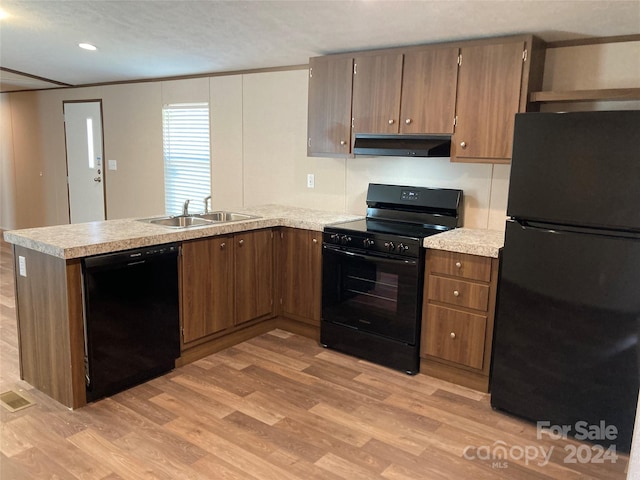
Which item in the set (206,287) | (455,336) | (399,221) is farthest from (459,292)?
(206,287)

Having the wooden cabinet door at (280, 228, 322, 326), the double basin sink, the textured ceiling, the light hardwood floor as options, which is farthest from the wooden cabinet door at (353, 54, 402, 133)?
the light hardwood floor

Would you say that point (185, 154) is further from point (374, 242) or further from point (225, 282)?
point (374, 242)

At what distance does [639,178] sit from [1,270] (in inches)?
235

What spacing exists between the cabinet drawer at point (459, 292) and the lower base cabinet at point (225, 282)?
1345mm

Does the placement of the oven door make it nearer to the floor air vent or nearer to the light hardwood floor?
the light hardwood floor

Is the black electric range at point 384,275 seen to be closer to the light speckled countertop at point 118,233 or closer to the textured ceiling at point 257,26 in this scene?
the light speckled countertop at point 118,233

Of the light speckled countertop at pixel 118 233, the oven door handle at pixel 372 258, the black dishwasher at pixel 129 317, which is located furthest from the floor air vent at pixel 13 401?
the oven door handle at pixel 372 258

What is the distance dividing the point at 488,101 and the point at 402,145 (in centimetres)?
63

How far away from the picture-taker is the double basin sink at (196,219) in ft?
11.8

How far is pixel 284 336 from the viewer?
3.94 meters

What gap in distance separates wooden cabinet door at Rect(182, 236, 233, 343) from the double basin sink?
25cm

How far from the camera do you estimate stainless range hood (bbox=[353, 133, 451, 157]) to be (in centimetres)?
329

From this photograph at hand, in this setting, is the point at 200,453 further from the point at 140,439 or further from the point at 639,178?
the point at 639,178

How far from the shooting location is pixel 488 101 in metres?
3.06
